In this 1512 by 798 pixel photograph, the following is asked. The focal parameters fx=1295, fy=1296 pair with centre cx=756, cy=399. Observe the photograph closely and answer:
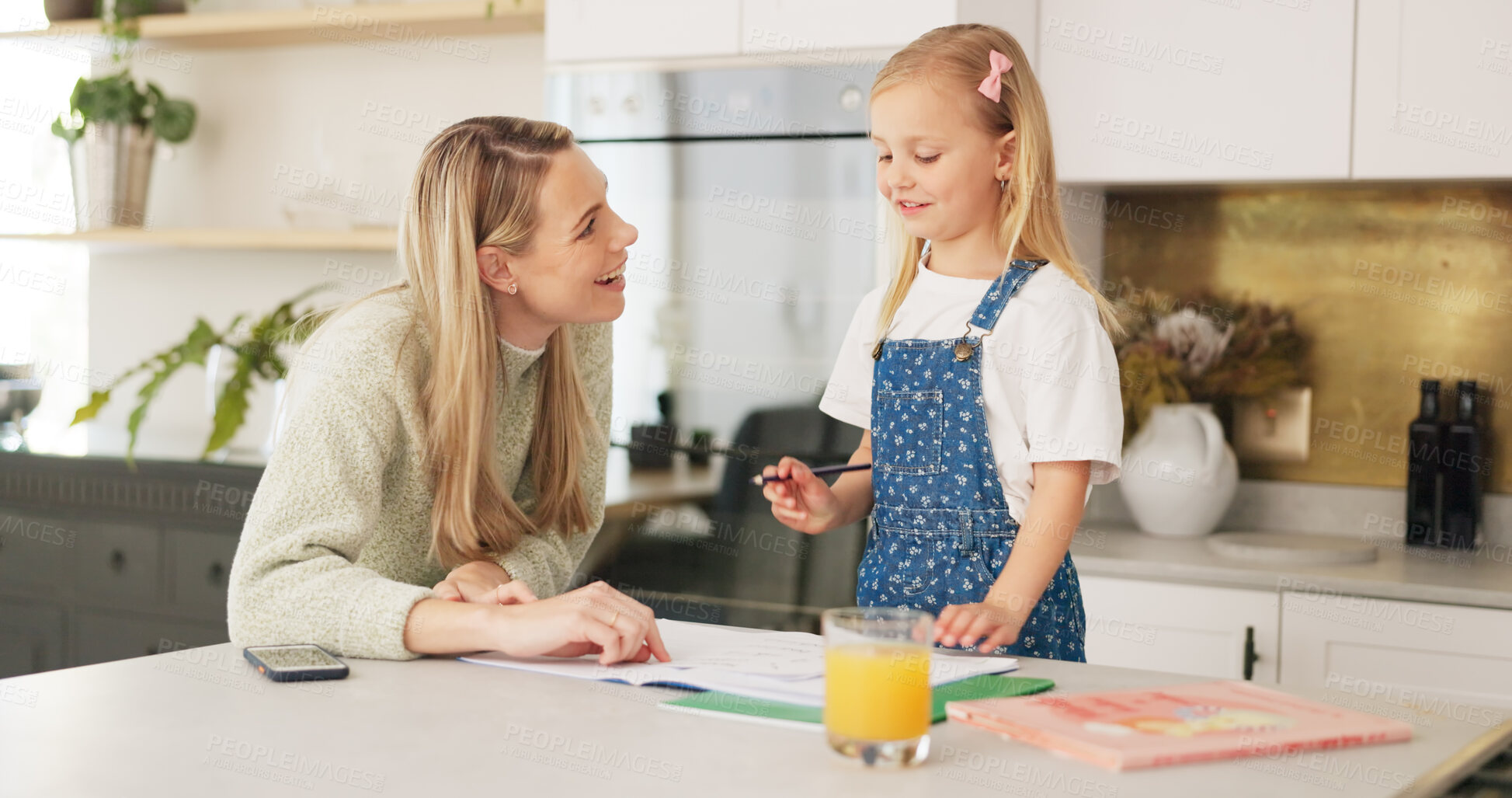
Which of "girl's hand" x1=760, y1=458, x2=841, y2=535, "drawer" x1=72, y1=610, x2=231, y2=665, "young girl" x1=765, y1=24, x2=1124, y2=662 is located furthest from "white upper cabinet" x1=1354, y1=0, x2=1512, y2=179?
"drawer" x1=72, y1=610, x2=231, y2=665

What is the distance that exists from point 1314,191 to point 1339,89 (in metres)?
0.33

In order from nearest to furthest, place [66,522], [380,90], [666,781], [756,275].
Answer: [666,781] → [756,275] → [66,522] → [380,90]

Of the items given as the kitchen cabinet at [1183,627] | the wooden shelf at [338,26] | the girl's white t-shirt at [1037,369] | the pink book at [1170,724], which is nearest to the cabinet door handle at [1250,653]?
the kitchen cabinet at [1183,627]

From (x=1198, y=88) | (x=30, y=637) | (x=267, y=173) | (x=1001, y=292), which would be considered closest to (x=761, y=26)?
(x=1198, y=88)

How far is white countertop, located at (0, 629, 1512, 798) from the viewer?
2.42 ft

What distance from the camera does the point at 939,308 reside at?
147 cm

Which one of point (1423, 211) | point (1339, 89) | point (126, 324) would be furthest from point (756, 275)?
point (126, 324)

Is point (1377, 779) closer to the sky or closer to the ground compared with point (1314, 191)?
closer to the ground

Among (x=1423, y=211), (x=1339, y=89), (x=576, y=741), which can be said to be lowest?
(x=576, y=741)

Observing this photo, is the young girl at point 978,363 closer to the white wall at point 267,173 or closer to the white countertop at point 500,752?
the white countertop at point 500,752

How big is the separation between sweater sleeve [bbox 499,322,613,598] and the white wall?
1.39 metres

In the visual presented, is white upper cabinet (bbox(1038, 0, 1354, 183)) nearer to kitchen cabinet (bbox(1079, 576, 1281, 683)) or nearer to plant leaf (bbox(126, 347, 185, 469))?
kitchen cabinet (bbox(1079, 576, 1281, 683))

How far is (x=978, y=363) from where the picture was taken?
140 centimetres

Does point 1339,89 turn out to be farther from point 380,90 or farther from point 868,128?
point 380,90
